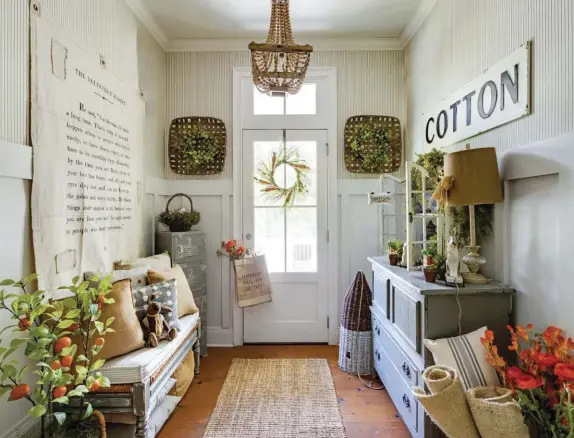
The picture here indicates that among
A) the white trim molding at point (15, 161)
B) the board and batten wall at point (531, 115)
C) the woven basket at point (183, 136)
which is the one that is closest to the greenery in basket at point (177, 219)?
the woven basket at point (183, 136)

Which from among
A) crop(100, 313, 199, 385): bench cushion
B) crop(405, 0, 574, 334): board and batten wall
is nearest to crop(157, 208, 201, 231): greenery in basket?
crop(100, 313, 199, 385): bench cushion

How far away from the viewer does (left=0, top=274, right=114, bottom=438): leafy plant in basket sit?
4.64ft

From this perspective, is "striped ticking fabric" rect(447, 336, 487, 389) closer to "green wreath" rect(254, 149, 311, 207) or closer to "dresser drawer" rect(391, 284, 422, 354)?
"dresser drawer" rect(391, 284, 422, 354)

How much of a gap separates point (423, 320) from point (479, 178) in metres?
0.78

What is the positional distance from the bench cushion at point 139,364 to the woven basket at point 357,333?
4.69 feet

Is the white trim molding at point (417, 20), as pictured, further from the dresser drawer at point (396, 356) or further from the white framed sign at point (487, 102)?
the dresser drawer at point (396, 356)

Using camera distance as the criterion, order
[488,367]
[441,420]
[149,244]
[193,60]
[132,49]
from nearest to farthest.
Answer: [441,420], [488,367], [132,49], [149,244], [193,60]

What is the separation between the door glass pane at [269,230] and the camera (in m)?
3.72

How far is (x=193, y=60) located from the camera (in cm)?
372

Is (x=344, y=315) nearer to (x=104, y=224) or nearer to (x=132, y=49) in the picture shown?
(x=104, y=224)

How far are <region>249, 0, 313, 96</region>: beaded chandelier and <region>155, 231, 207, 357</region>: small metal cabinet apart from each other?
1501 mm

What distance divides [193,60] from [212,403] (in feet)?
10.2

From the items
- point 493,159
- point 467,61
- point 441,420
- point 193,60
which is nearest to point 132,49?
point 193,60

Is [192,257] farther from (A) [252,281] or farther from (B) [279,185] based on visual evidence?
(B) [279,185]
